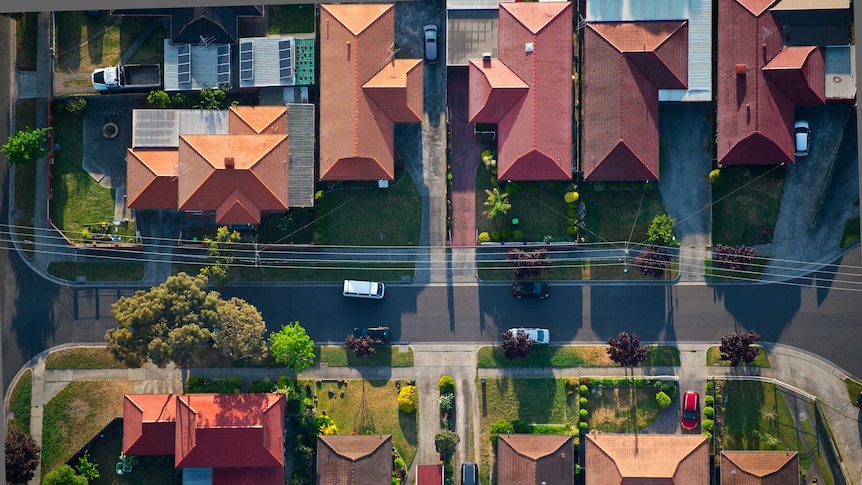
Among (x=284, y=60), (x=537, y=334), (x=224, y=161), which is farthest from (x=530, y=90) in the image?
(x=224, y=161)

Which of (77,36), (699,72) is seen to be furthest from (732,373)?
(77,36)

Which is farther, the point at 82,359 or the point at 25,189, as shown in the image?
the point at 25,189

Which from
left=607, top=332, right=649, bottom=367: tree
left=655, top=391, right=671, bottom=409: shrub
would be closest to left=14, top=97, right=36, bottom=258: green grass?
left=607, top=332, right=649, bottom=367: tree

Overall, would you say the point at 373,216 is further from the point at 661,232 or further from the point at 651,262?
the point at 661,232

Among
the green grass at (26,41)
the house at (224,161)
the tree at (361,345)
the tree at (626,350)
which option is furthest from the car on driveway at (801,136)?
the green grass at (26,41)

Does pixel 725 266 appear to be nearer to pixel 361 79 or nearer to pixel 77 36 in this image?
pixel 361 79
